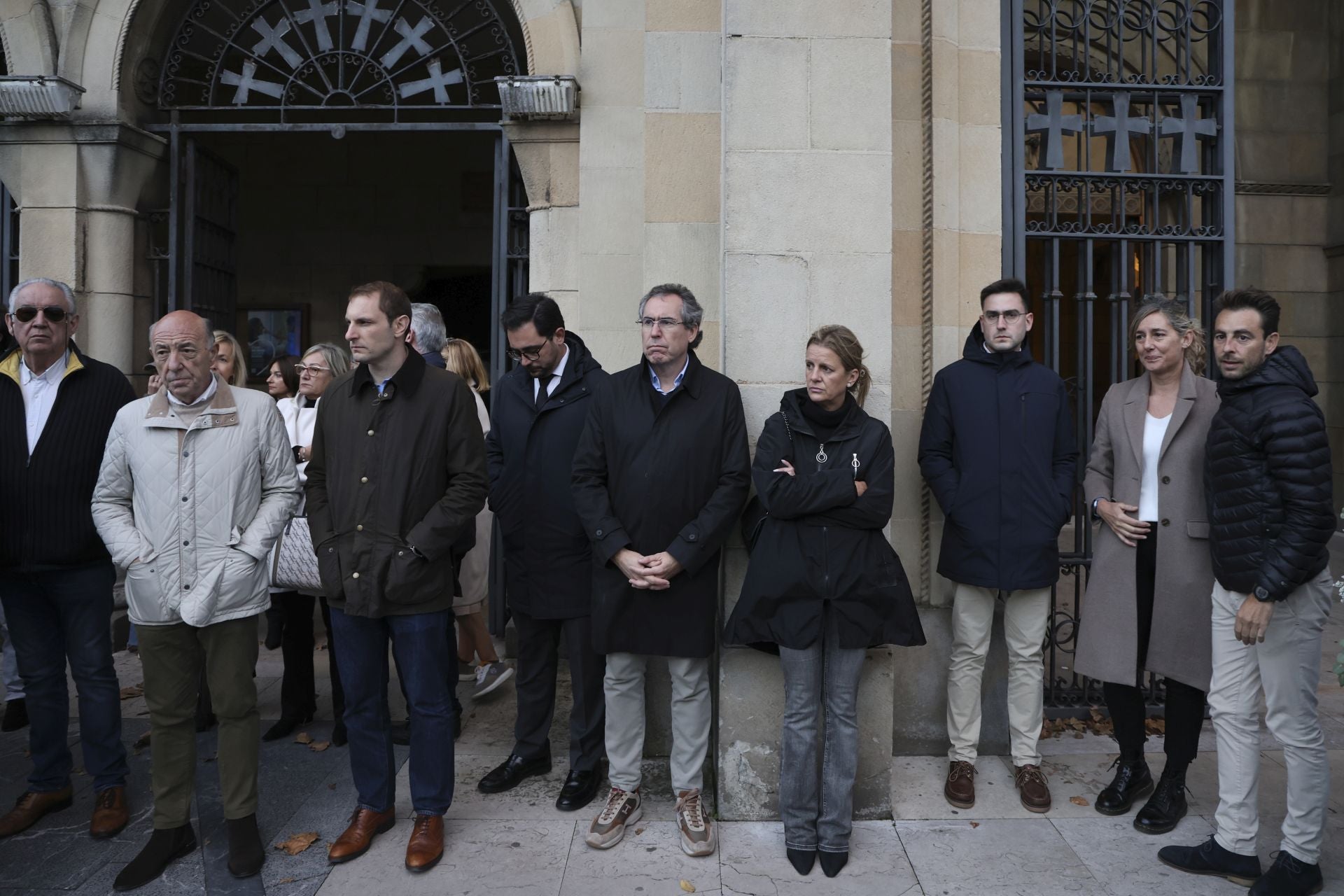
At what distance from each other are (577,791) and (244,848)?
1.27 m

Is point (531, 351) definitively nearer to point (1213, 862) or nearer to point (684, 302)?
point (684, 302)

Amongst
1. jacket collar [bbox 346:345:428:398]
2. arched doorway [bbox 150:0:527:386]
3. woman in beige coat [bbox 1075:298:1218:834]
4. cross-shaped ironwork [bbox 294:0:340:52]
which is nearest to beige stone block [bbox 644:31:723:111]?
jacket collar [bbox 346:345:428:398]

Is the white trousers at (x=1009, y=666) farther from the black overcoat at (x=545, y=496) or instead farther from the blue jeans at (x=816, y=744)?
the black overcoat at (x=545, y=496)

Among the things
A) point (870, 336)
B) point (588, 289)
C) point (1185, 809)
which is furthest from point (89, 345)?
point (1185, 809)

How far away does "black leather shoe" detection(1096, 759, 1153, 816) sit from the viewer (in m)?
4.19

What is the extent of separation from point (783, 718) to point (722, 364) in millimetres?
1422

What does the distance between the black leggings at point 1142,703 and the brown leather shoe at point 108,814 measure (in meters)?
4.00

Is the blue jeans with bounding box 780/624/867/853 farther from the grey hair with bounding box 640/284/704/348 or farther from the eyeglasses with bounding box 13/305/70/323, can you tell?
the eyeglasses with bounding box 13/305/70/323

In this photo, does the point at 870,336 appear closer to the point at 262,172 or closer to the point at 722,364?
the point at 722,364

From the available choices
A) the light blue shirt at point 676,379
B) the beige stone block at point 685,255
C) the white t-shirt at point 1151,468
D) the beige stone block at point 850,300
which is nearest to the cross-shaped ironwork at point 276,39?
the beige stone block at point 685,255

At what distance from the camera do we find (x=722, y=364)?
165 inches

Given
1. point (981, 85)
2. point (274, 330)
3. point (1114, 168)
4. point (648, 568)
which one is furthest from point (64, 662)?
point (274, 330)

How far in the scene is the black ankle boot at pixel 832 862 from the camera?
3.70 m

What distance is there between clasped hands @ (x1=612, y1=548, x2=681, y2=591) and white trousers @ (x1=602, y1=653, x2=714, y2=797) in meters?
0.36
